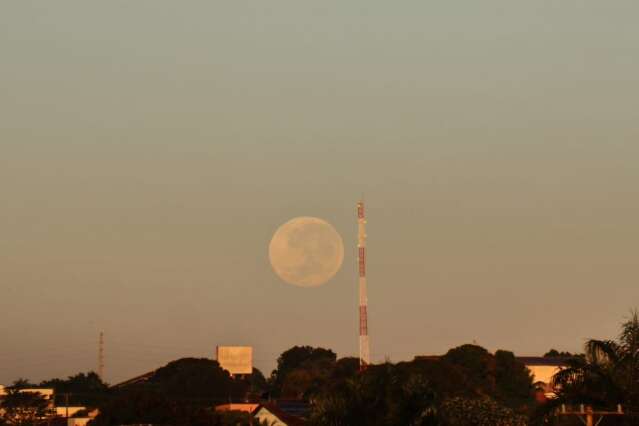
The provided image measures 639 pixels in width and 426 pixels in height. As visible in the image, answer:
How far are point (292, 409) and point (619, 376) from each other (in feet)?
376

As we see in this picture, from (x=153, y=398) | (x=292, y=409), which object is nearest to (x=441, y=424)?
(x=153, y=398)

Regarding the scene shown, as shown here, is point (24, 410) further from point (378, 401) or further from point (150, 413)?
point (378, 401)

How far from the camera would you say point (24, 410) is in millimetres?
193000

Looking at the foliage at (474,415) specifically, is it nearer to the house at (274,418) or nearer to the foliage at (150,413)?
the house at (274,418)

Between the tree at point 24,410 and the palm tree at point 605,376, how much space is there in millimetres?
140507

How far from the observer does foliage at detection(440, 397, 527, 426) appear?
7481cm

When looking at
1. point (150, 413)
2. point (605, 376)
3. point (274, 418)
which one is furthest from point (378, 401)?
point (274, 418)

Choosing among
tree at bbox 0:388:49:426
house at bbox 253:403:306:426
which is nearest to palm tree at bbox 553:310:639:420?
house at bbox 253:403:306:426

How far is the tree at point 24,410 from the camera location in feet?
614

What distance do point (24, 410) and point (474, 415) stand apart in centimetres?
13191

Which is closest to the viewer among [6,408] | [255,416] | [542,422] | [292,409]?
[542,422]

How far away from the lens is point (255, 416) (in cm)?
14375

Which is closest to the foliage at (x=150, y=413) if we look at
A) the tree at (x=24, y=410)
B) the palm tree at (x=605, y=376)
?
the tree at (x=24, y=410)

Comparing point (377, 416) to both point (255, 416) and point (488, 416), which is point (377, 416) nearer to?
point (488, 416)
